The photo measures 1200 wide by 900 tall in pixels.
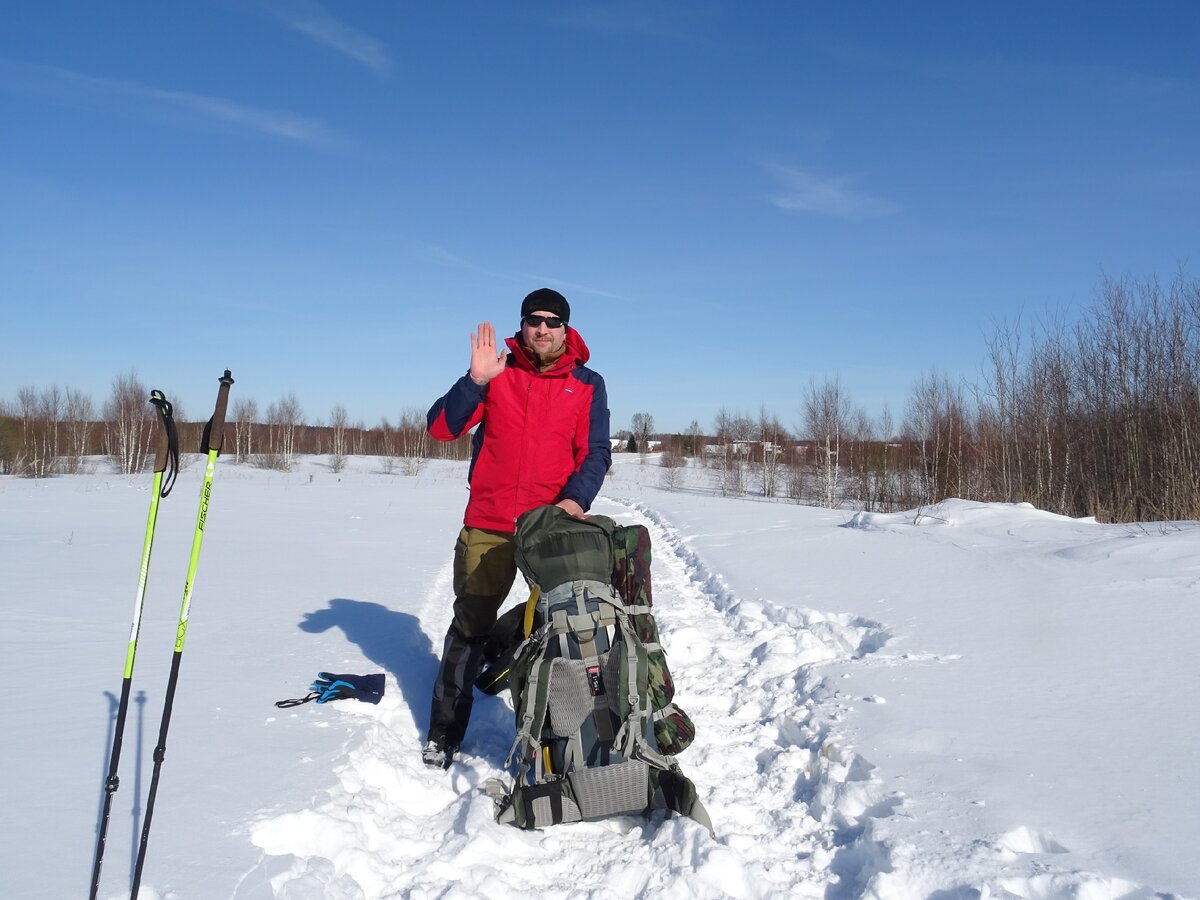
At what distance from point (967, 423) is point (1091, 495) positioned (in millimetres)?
8956

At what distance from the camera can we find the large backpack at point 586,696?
9.39 feet

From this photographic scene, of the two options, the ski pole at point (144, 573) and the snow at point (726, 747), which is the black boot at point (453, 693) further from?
the ski pole at point (144, 573)

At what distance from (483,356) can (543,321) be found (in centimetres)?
37

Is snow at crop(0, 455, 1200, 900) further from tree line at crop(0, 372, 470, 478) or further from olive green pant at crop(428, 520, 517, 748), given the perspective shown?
tree line at crop(0, 372, 470, 478)

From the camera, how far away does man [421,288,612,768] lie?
3586mm

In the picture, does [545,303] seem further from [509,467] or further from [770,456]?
[770,456]

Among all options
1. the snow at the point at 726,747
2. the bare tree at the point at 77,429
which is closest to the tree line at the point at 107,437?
the bare tree at the point at 77,429

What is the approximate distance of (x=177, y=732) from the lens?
332 centimetres

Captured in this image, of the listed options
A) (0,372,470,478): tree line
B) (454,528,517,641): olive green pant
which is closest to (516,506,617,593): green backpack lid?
(454,528,517,641): olive green pant

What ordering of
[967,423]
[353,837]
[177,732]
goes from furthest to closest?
[967,423] < [177,732] < [353,837]

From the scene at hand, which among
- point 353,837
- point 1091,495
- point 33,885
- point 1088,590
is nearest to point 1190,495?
point 1091,495

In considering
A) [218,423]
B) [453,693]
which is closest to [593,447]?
[453,693]

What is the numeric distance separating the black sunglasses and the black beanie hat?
0.09ft

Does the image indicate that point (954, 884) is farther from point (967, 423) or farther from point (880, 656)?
point (967, 423)
